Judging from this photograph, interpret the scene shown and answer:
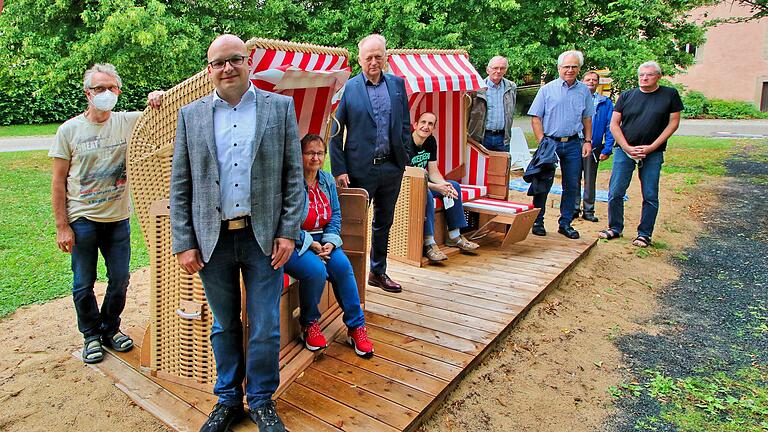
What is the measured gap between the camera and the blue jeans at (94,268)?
10.5 ft

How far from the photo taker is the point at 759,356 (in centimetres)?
379

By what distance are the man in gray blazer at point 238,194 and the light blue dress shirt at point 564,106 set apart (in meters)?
4.12

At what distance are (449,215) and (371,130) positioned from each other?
175 cm

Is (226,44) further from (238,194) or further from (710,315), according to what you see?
(710,315)

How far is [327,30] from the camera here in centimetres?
1150

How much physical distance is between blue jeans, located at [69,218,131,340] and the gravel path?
9.13 feet

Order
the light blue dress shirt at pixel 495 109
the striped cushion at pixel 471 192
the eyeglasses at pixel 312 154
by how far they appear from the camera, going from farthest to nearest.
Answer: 1. the light blue dress shirt at pixel 495 109
2. the striped cushion at pixel 471 192
3. the eyeglasses at pixel 312 154

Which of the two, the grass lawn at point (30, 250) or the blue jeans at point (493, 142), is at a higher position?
the blue jeans at point (493, 142)

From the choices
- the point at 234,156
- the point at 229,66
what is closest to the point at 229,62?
the point at 229,66

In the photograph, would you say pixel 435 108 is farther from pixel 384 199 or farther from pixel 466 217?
pixel 384 199

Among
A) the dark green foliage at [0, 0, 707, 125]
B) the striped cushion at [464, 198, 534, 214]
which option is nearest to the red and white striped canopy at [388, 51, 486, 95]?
the striped cushion at [464, 198, 534, 214]

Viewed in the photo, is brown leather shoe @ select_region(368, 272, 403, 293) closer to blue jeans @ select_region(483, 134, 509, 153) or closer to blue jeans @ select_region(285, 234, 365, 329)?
blue jeans @ select_region(285, 234, 365, 329)

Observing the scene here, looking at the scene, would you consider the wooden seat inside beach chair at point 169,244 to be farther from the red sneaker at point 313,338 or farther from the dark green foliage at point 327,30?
the dark green foliage at point 327,30

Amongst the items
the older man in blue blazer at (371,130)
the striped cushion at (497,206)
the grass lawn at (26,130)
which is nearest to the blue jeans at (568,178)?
the striped cushion at (497,206)
